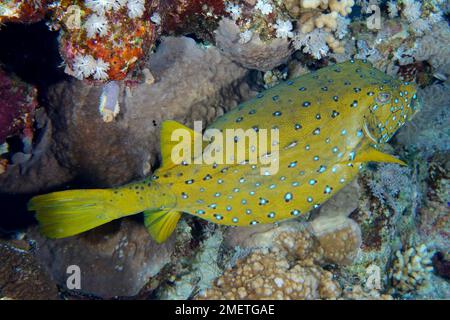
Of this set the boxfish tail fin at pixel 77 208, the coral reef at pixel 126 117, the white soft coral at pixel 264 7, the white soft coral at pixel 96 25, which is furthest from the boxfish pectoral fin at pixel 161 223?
the white soft coral at pixel 264 7

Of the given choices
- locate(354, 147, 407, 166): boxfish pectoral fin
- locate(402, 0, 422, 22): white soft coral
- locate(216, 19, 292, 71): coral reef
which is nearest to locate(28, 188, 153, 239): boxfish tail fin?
locate(216, 19, 292, 71): coral reef

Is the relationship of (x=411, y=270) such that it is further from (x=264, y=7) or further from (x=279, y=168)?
(x=264, y=7)

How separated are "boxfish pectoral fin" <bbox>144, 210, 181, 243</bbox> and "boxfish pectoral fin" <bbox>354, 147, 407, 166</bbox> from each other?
259cm

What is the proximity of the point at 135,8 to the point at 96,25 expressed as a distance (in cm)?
48

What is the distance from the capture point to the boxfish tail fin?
4117 millimetres

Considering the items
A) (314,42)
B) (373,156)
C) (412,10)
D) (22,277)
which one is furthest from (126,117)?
(412,10)

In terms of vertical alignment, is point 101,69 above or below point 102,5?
below

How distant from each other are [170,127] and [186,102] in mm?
1087

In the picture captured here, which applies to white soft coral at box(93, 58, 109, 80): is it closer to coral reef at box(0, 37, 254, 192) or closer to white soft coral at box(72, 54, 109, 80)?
white soft coral at box(72, 54, 109, 80)

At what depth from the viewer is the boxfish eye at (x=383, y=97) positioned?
14.6ft

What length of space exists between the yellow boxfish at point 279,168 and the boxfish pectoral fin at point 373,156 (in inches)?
0.5

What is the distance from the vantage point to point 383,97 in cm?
447

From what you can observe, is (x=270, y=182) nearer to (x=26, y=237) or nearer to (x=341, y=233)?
(x=341, y=233)
